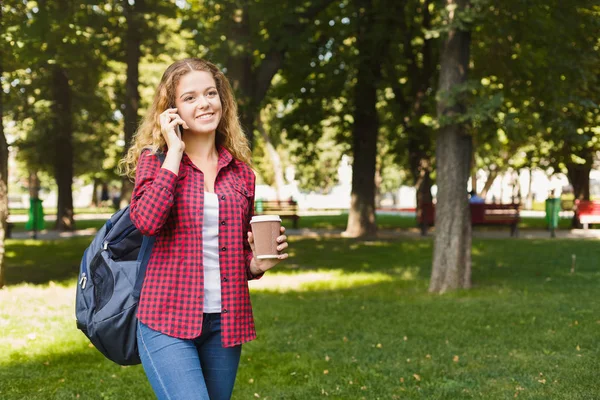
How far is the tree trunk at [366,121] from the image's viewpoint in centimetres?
1930

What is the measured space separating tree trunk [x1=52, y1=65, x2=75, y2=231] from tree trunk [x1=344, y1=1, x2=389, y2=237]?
29.1 feet

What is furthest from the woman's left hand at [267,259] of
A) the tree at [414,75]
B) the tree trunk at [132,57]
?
the tree at [414,75]

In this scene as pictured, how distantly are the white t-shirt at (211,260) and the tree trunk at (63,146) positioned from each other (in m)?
20.9

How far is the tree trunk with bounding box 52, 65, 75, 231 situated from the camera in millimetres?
23391

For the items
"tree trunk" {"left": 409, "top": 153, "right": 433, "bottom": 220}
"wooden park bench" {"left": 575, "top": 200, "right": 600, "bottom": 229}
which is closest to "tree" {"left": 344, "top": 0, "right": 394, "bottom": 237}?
"tree trunk" {"left": 409, "top": 153, "right": 433, "bottom": 220}

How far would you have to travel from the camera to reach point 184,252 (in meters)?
2.95

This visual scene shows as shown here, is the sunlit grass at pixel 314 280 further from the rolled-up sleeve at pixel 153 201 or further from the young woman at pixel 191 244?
the rolled-up sleeve at pixel 153 201

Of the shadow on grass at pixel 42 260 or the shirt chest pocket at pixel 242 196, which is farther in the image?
the shadow on grass at pixel 42 260

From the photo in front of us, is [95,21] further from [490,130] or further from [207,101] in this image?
[207,101]

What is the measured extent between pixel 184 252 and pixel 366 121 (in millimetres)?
18021

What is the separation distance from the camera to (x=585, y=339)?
25.9 ft

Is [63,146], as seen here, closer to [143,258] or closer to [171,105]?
[171,105]

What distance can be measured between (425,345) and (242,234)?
4963 mm

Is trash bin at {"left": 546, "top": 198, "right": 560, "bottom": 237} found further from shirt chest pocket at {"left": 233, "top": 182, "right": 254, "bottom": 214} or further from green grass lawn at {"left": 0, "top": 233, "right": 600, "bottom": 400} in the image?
shirt chest pocket at {"left": 233, "top": 182, "right": 254, "bottom": 214}
